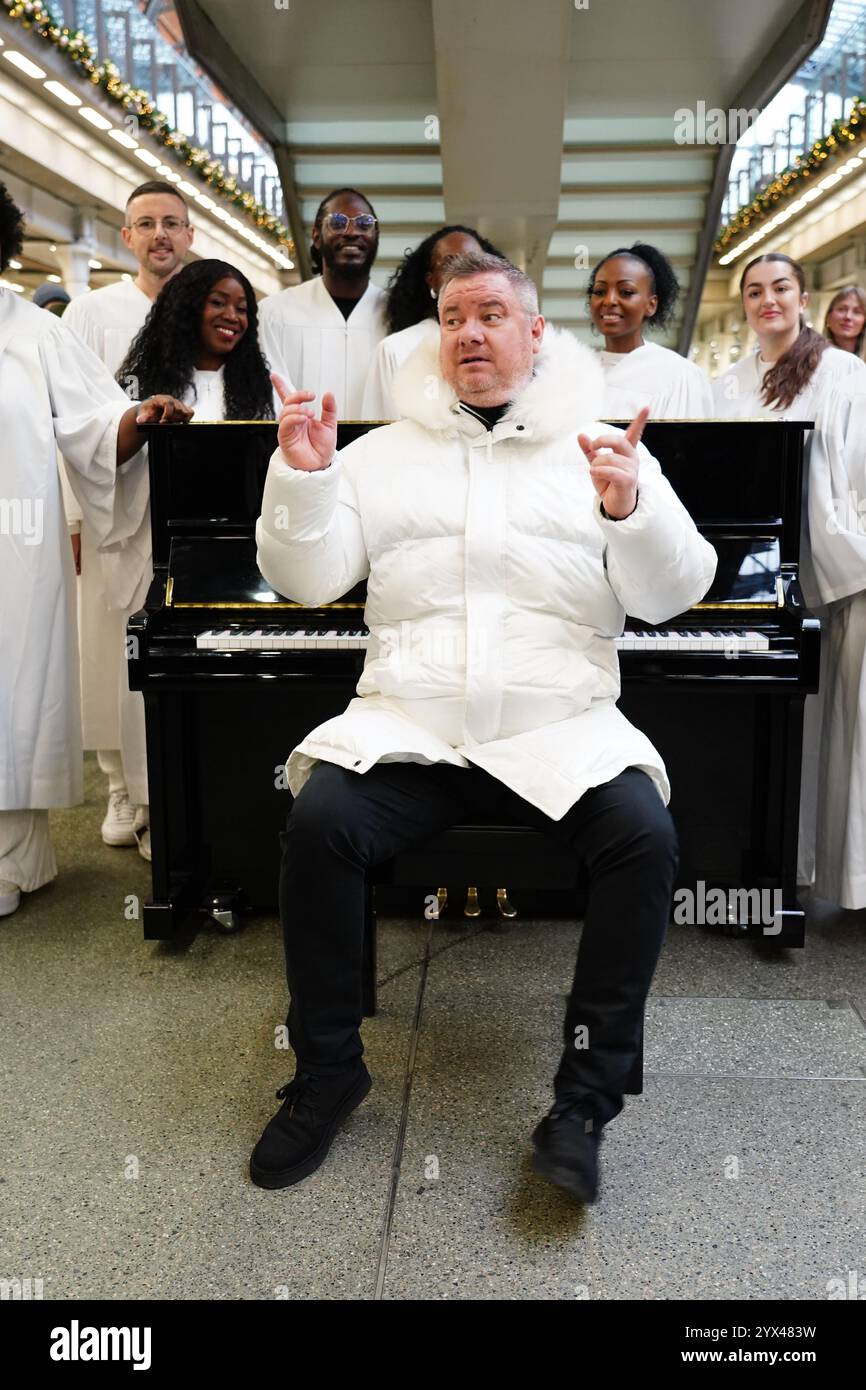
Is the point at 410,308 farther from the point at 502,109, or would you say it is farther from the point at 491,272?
the point at 502,109

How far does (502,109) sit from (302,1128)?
613 cm

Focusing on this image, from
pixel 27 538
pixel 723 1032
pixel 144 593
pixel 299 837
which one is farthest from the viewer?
pixel 144 593

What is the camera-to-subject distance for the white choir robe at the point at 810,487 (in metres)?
2.88

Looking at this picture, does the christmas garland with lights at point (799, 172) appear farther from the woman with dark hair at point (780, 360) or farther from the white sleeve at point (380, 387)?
the white sleeve at point (380, 387)

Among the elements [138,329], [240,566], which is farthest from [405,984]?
[138,329]

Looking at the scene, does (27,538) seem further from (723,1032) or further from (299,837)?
(723,1032)

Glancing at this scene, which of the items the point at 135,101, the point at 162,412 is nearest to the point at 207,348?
the point at 162,412

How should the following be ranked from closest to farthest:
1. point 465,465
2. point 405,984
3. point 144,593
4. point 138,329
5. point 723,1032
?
point 465,465 → point 723,1032 → point 405,984 → point 144,593 → point 138,329

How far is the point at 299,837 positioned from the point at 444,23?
544 centimetres

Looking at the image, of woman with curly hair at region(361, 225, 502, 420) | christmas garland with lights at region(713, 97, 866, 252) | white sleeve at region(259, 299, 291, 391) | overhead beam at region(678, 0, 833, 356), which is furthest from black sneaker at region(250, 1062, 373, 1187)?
christmas garland with lights at region(713, 97, 866, 252)

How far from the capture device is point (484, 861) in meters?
2.18

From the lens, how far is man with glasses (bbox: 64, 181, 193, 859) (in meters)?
3.44

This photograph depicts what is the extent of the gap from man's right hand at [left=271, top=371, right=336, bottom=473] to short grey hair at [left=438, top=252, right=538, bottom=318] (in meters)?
0.36

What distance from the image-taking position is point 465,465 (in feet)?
7.25
